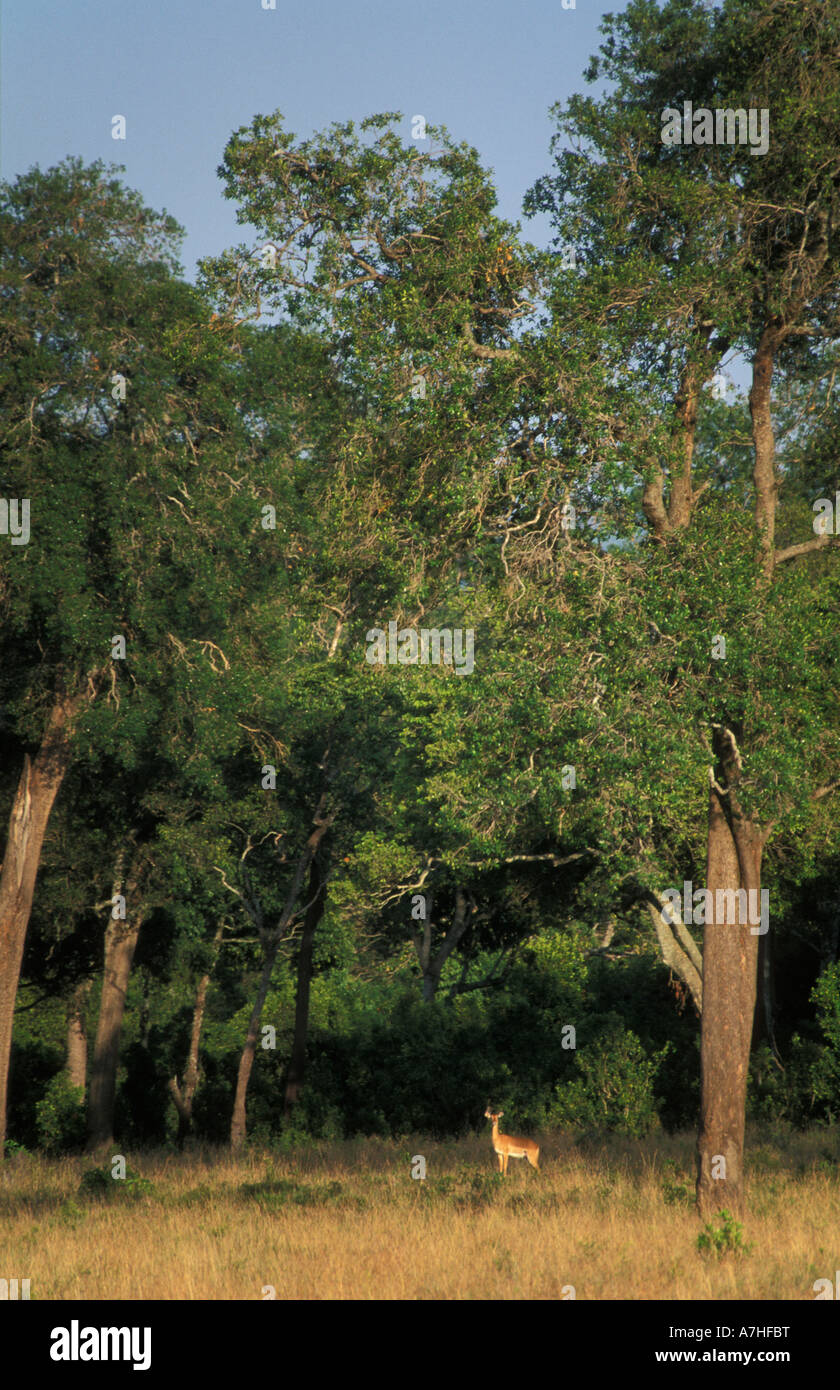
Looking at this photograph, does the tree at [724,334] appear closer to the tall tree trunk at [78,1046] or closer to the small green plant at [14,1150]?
the small green plant at [14,1150]

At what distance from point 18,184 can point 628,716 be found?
1378 centimetres

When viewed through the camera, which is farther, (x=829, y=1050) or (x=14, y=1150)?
(x=14, y=1150)

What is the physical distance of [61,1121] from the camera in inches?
1205

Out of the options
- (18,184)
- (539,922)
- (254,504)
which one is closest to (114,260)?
(18,184)

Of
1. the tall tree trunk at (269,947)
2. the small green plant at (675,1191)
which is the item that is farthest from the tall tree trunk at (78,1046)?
the small green plant at (675,1191)

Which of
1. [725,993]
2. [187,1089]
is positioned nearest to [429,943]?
[187,1089]

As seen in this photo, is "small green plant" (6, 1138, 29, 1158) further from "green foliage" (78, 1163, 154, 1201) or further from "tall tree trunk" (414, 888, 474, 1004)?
"tall tree trunk" (414, 888, 474, 1004)

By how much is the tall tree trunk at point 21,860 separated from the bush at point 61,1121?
10274mm

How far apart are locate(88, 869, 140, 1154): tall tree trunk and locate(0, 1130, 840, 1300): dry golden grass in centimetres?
641

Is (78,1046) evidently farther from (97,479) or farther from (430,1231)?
(430,1231)

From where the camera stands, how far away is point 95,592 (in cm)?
1894

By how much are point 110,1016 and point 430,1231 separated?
15200mm

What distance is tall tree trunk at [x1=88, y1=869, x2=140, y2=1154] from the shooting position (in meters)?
26.1
